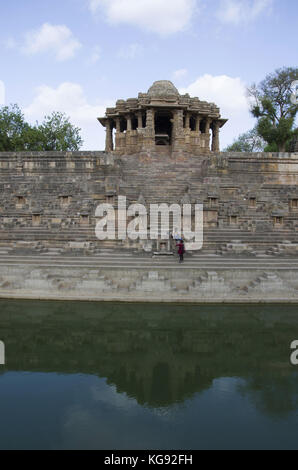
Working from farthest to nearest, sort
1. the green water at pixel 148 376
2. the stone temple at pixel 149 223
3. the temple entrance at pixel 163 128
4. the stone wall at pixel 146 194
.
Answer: the temple entrance at pixel 163 128
the stone wall at pixel 146 194
the stone temple at pixel 149 223
the green water at pixel 148 376

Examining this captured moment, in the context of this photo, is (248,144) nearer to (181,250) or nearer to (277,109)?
(277,109)

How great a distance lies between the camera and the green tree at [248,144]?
173ft

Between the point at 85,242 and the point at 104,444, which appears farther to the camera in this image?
the point at 85,242

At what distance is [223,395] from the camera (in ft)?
24.3

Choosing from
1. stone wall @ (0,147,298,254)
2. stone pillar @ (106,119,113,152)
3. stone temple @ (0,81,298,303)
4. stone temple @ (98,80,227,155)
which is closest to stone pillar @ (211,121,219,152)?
stone temple @ (98,80,227,155)

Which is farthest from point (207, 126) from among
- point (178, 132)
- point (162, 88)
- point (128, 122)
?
point (128, 122)

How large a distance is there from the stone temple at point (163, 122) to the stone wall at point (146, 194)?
3.28m

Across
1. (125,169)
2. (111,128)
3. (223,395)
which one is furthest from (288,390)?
(111,128)

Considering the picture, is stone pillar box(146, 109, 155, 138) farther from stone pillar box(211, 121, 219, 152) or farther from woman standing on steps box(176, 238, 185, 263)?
woman standing on steps box(176, 238, 185, 263)

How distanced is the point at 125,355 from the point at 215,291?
201 inches

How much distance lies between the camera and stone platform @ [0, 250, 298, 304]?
13117mm

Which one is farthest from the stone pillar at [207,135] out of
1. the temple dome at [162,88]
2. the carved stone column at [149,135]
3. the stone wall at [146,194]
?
the stone wall at [146,194]

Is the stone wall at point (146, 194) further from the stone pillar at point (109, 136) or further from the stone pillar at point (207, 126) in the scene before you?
the stone pillar at point (109, 136)
